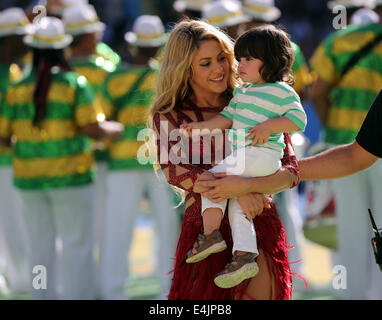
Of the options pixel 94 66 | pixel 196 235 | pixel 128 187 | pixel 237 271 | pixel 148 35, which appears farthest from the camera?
pixel 94 66

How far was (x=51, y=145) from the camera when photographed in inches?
240

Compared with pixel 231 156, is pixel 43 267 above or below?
below

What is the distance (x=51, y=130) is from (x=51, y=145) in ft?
0.35

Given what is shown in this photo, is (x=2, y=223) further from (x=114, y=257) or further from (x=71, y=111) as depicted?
(x=71, y=111)

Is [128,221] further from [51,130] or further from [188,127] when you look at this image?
[188,127]

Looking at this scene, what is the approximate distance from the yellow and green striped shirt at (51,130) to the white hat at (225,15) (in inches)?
40.7

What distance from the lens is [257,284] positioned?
3398mm

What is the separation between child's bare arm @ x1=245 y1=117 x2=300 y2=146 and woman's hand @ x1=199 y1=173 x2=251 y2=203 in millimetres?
161

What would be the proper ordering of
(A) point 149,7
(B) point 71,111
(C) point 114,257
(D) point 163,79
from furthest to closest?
(A) point 149,7 < (C) point 114,257 < (B) point 71,111 < (D) point 163,79

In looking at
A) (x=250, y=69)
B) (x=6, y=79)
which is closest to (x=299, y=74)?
(x=6, y=79)

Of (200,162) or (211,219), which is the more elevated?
(200,162)

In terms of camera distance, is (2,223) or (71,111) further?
(2,223)

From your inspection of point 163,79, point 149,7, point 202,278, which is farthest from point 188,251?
point 149,7

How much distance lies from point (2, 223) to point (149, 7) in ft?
26.5
